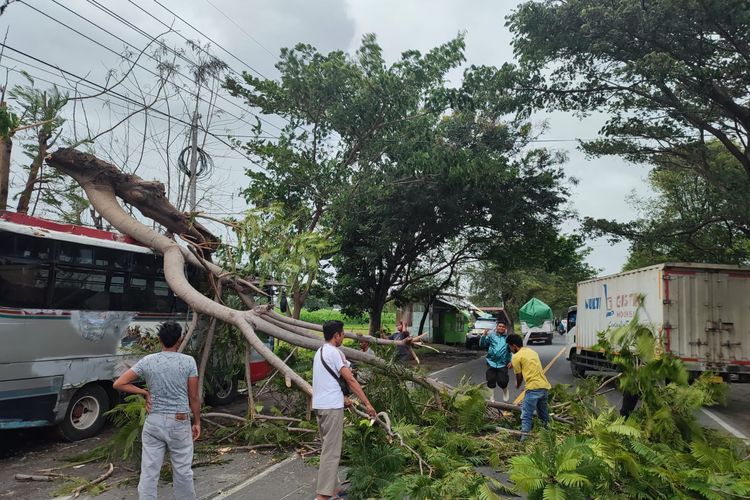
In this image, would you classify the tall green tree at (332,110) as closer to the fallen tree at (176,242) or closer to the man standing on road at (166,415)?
the fallen tree at (176,242)

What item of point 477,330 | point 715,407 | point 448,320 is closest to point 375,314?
point 448,320

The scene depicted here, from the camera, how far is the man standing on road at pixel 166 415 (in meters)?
4.42

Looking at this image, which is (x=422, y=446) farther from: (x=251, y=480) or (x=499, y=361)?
(x=499, y=361)

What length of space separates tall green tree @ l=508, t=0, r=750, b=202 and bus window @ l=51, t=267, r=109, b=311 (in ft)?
33.5

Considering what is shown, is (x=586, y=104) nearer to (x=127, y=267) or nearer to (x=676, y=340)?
(x=676, y=340)

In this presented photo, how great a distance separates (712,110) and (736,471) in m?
11.7

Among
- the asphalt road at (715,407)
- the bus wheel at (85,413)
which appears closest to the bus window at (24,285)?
the bus wheel at (85,413)

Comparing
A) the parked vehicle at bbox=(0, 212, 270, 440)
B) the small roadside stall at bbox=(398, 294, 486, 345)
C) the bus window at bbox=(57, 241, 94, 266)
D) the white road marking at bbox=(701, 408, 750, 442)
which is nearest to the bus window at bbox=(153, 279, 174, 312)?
the parked vehicle at bbox=(0, 212, 270, 440)

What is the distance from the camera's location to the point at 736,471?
16.5ft

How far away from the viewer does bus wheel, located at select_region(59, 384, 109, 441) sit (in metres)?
7.82

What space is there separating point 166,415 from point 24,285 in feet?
13.3

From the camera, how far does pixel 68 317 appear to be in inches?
306

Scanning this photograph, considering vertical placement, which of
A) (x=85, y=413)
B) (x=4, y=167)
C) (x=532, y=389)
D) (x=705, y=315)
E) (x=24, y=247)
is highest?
(x=4, y=167)

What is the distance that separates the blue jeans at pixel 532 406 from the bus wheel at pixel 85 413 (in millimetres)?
6086
